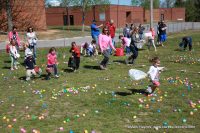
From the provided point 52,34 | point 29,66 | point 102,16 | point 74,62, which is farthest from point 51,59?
point 102,16

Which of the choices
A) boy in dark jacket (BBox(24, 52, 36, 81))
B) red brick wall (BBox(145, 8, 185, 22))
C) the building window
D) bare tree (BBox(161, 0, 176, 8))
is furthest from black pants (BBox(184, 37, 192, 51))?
bare tree (BBox(161, 0, 176, 8))

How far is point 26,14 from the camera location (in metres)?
42.2

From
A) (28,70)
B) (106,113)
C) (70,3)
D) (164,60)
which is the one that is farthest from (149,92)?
(70,3)

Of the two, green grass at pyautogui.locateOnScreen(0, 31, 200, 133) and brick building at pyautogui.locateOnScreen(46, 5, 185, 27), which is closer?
green grass at pyautogui.locateOnScreen(0, 31, 200, 133)

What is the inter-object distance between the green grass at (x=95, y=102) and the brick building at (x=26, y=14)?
26.2 m

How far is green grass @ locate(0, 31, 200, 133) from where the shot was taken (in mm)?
7926

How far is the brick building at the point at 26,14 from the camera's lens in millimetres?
40594

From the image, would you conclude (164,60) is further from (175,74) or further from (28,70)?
(28,70)

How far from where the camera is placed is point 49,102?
9977 millimetres

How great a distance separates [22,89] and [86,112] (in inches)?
161

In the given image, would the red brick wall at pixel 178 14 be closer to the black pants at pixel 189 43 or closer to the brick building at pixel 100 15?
the brick building at pixel 100 15

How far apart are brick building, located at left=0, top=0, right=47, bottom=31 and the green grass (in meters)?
26.2

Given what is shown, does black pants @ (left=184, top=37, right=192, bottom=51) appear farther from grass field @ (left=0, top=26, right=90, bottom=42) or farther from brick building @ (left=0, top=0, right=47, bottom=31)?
brick building @ (left=0, top=0, right=47, bottom=31)

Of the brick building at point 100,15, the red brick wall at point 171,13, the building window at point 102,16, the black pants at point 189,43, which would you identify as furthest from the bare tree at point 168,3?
the black pants at point 189,43
